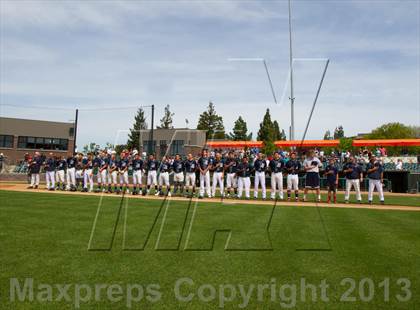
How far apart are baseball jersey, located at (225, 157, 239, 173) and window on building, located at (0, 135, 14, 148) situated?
161 ft

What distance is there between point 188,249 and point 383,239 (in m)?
4.54

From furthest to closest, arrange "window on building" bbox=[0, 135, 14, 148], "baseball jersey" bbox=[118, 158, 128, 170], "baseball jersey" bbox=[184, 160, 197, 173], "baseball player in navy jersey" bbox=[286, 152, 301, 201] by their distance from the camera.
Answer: "window on building" bbox=[0, 135, 14, 148] < "baseball jersey" bbox=[118, 158, 128, 170] < "baseball jersey" bbox=[184, 160, 197, 173] < "baseball player in navy jersey" bbox=[286, 152, 301, 201]

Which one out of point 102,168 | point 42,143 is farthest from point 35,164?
point 42,143

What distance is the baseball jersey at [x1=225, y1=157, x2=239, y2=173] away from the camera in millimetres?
20452

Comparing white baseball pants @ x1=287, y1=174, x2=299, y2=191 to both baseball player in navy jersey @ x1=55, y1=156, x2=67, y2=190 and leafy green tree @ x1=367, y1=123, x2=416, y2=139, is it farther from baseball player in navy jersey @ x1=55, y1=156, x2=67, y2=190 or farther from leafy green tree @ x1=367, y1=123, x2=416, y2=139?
leafy green tree @ x1=367, y1=123, x2=416, y2=139

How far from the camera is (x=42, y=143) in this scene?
5994cm

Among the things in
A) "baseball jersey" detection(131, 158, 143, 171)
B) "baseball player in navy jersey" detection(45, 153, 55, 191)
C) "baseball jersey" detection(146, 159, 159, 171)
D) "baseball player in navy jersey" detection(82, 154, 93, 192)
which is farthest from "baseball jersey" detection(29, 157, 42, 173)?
"baseball jersey" detection(146, 159, 159, 171)

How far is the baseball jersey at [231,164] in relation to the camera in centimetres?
2045

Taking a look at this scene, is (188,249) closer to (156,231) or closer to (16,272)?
(156,231)

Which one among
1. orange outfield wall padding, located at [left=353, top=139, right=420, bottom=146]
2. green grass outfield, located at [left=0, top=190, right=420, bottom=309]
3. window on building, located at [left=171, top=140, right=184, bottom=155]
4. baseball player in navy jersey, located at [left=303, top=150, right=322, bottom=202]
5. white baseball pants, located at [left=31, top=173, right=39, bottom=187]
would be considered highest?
orange outfield wall padding, located at [left=353, top=139, right=420, bottom=146]

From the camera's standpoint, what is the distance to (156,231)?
8656 millimetres

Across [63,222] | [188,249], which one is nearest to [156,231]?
[188,249]

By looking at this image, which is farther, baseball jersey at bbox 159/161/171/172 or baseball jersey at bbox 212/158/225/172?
baseball jersey at bbox 159/161/171/172

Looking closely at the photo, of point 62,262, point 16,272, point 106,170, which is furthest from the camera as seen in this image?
point 106,170
